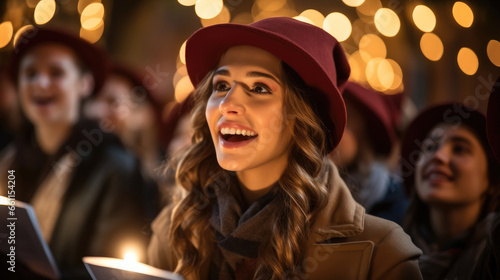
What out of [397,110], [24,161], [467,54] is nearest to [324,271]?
[24,161]

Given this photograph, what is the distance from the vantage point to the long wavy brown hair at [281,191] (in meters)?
1.84

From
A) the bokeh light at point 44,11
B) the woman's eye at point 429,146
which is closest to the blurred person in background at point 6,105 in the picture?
the bokeh light at point 44,11

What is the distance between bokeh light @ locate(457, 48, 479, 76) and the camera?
4.48m

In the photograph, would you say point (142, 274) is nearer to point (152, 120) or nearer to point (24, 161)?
point (24, 161)

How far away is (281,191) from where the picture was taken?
6.45 feet

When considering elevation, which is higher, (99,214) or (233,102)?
(233,102)

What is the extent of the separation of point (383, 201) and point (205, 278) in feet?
5.71

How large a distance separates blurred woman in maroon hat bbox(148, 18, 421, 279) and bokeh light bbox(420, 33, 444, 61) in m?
3.94

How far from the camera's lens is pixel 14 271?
215 centimetres

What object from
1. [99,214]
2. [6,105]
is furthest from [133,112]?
[99,214]

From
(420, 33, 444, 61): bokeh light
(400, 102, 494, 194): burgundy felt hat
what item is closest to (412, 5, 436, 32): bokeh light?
(420, 33, 444, 61): bokeh light

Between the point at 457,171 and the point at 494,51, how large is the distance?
79.0 inches

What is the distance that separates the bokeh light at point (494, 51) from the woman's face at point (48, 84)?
3305 mm

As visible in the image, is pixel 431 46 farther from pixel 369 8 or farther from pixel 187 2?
pixel 187 2
